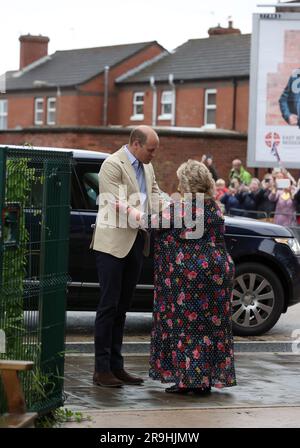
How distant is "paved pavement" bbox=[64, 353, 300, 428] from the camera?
7412 millimetres

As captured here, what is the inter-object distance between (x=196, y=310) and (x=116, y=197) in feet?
3.37

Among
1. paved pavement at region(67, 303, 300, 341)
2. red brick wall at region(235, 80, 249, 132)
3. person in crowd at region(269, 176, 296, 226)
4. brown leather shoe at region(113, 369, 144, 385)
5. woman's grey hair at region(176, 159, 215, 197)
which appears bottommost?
paved pavement at region(67, 303, 300, 341)

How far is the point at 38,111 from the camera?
63.5m

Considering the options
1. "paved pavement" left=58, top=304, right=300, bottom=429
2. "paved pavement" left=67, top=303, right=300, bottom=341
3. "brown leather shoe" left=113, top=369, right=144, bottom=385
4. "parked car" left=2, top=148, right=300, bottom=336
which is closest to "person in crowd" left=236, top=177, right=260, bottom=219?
"paved pavement" left=67, top=303, right=300, bottom=341

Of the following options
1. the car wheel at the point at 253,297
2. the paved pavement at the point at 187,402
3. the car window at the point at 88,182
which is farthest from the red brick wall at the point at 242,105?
the paved pavement at the point at 187,402

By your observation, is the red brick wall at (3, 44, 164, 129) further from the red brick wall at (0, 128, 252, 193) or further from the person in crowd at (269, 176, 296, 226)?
the person in crowd at (269, 176, 296, 226)

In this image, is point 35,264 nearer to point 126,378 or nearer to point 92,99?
point 126,378

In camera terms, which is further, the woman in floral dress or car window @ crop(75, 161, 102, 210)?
car window @ crop(75, 161, 102, 210)

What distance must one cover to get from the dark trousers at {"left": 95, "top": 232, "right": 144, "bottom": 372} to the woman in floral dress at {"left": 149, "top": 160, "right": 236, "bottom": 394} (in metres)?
0.24

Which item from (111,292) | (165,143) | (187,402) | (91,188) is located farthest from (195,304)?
(165,143)

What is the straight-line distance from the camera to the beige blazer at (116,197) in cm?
854

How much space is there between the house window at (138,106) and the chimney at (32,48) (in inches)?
507

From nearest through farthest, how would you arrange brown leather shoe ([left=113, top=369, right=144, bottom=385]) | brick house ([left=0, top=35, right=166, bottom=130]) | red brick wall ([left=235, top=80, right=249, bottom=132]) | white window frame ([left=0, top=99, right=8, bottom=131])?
brown leather shoe ([left=113, top=369, right=144, bottom=385]) → red brick wall ([left=235, top=80, right=249, bottom=132]) → brick house ([left=0, top=35, right=166, bottom=130]) → white window frame ([left=0, top=99, right=8, bottom=131])
